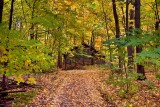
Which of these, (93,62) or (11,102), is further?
(93,62)

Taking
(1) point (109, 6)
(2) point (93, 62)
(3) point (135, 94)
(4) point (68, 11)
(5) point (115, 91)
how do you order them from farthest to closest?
(2) point (93, 62) → (1) point (109, 6) → (4) point (68, 11) → (5) point (115, 91) → (3) point (135, 94)

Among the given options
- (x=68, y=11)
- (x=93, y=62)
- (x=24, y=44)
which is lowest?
(x=93, y=62)

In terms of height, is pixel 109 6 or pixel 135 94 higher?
pixel 109 6

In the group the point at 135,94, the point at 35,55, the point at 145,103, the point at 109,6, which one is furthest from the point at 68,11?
the point at 35,55

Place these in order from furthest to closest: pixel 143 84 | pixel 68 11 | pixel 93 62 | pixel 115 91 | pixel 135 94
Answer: pixel 93 62, pixel 68 11, pixel 143 84, pixel 115 91, pixel 135 94

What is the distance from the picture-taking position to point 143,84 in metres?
16.9

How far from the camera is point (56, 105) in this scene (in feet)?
42.2

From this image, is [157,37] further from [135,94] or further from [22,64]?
[135,94]

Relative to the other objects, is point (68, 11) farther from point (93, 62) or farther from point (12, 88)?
point (93, 62)

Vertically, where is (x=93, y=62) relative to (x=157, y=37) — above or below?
below

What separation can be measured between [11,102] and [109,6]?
1663 cm

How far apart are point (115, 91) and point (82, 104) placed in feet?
11.1

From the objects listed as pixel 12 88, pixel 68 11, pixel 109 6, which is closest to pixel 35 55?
pixel 12 88

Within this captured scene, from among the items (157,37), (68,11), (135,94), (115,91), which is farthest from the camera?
(68,11)
